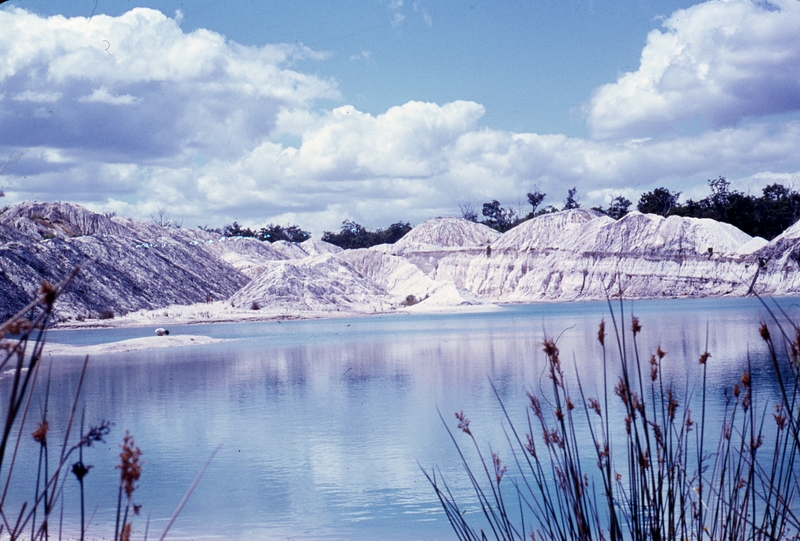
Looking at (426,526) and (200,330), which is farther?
(200,330)

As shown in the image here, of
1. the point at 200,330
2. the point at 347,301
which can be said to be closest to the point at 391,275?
the point at 347,301

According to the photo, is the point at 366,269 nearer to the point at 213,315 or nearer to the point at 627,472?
the point at 213,315

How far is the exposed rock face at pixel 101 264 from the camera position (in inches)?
2021

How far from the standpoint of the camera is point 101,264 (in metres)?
59.2

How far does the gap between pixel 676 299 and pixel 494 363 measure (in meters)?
50.7

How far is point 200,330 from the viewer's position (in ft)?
144

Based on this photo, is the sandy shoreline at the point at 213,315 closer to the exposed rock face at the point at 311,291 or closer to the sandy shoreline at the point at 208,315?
the sandy shoreline at the point at 208,315

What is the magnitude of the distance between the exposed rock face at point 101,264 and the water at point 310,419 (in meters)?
26.5

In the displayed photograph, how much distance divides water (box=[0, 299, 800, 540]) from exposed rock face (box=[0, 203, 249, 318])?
26535 mm

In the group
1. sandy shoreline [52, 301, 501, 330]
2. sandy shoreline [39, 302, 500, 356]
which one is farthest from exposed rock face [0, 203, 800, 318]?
sandy shoreline [39, 302, 500, 356]

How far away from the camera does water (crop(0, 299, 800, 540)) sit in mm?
8070

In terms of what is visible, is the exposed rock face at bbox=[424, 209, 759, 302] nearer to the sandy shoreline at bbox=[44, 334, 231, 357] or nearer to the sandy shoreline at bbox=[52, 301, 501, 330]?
the sandy shoreline at bbox=[52, 301, 501, 330]

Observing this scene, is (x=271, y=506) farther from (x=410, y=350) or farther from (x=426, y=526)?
(x=410, y=350)

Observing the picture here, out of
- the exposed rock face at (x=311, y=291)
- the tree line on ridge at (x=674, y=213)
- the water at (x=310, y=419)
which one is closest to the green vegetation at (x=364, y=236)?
the tree line on ridge at (x=674, y=213)
